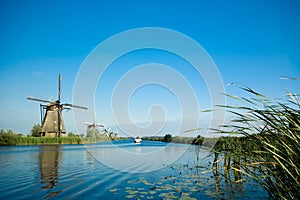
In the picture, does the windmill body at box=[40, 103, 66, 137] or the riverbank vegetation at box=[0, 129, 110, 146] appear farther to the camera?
the windmill body at box=[40, 103, 66, 137]

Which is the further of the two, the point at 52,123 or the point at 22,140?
the point at 52,123

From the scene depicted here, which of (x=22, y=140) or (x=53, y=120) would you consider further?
(x=53, y=120)

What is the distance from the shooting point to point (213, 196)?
5.96 m

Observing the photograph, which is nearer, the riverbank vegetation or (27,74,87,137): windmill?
the riverbank vegetation

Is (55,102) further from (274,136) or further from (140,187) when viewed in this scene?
(274,136)

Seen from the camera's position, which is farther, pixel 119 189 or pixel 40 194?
pixel 119 189

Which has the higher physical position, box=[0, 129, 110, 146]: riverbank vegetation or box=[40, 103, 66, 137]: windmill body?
box=[40, 103, 66, 137]: windmill body

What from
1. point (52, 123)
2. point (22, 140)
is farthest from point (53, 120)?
point (22, 140)

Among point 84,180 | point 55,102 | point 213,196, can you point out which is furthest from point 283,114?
point 55,102

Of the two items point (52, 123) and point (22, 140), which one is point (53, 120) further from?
point (22, 140)

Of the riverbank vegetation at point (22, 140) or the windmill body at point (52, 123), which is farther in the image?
the windmill body at point (52, 123)

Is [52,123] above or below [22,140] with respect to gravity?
above

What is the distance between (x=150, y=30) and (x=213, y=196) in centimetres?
897

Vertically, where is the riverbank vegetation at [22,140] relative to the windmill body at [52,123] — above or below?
below
